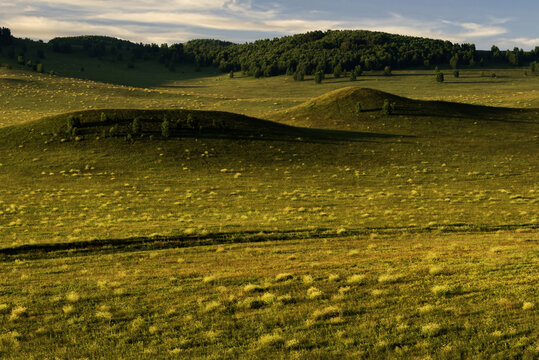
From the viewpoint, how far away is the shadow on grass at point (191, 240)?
28.0 m

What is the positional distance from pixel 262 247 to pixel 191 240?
5.73 metres

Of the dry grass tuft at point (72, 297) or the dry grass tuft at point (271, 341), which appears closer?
the dry grass tuft at point (271, 341)

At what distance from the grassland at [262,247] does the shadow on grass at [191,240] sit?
0.17 m

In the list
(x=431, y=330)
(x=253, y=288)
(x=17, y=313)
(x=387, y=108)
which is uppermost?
(x=387, y=108)

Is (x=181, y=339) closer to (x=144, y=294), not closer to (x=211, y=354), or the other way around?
(x=211, y=354)

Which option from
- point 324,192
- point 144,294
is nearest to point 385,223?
point 324,192

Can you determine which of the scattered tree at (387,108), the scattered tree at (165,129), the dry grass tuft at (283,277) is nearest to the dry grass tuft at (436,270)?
the dry grass tuft at (283,277)

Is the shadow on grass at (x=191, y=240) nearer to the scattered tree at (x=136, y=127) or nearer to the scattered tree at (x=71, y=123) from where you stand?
the scattered tree at (x=136, y=127)

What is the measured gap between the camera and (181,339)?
590 inches

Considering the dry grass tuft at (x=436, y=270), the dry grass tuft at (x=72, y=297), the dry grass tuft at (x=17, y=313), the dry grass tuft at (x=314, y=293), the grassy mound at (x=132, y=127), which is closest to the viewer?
the dry grass tuft at (x=17, y=313)

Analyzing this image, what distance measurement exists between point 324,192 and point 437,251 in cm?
2718

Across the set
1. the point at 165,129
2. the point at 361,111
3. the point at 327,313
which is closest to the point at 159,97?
the point at 361,111

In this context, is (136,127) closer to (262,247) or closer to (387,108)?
(262,247)

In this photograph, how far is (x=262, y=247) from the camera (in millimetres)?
28781
